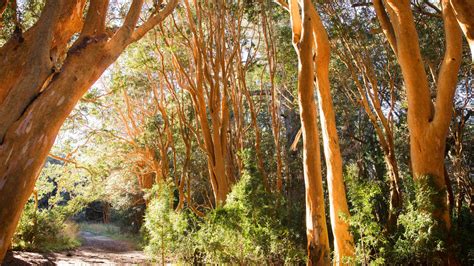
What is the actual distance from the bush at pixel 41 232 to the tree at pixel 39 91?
909 cm

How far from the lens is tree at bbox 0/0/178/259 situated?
341cm

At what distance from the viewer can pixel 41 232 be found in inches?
539

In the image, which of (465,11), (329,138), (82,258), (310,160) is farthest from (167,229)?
(82,258)

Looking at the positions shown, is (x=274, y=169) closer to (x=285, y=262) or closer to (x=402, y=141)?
(x=402, y=141)

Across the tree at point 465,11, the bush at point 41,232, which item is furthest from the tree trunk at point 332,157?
the bush at point 41,232

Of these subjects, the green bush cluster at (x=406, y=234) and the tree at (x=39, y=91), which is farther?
the green bush cluster at (x=406, y=234)

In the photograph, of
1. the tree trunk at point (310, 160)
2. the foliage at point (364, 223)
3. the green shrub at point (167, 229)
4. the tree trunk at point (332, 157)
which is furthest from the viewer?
the green shrub at point (167, 229)

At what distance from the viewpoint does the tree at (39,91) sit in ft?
11.2

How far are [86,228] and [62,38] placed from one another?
2607 centimetres

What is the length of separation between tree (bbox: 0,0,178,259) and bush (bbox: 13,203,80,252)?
358 inches

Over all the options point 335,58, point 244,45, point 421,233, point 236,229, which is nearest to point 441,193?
point 421,233

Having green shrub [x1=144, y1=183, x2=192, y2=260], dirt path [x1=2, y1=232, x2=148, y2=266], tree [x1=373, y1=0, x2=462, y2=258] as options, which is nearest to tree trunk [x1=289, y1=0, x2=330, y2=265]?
tree [x1=373, y1=0, x2=462, y2=258]

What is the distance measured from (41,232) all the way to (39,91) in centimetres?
1162

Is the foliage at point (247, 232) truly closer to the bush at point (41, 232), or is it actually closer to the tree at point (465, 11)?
the tree at point (465, 11)
